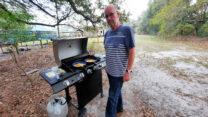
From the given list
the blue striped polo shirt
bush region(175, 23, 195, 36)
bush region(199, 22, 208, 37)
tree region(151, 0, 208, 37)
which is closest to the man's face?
the blue striped polo shirt

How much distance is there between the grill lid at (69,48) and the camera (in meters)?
1.47

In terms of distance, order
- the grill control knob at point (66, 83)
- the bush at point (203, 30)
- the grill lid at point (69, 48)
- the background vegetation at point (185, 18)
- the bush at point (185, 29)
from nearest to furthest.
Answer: the grill control knob at point (66, 83) → the grill lid at point (69, 48) → the background vegetation at point (185, 18) → the bush at point (203, 30) → the bush at point (185, 29)

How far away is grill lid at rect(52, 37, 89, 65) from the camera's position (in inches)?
57.9

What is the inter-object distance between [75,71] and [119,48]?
0.70 metres

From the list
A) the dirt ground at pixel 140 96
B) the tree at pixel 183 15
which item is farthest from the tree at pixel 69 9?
the tree at pixel 183 15

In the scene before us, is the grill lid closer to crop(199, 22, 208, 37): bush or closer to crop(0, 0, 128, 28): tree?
crop(0, 0, 128, 28): tree

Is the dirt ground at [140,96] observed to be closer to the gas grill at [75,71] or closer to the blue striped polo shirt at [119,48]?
the gas grill at [75,71]

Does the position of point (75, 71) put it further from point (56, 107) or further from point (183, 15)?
point (183, 15)

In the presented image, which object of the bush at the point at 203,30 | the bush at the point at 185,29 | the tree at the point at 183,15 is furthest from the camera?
the bush at the point at 185,29

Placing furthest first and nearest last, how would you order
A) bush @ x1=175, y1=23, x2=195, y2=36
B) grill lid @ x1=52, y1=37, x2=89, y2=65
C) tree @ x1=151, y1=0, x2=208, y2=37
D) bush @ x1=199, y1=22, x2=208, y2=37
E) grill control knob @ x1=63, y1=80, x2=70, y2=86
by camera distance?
bush @ x1=175, y1=23, x2=195, y2=36, bush @ x1=199, y1=22, x2=208, y2=37, tree @ x1=151, y1=0, x2=208, y2=37, grill lid @ x1=52, y1=37, x2=89, y2=65, grill control knob @ x1=63, y1=80, x2=70, y2=86

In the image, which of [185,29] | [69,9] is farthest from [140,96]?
[185,29]

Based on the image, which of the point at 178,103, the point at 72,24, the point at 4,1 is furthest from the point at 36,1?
the point at 178,103

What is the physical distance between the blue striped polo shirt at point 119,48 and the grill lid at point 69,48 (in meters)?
0.81

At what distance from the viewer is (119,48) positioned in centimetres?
116
